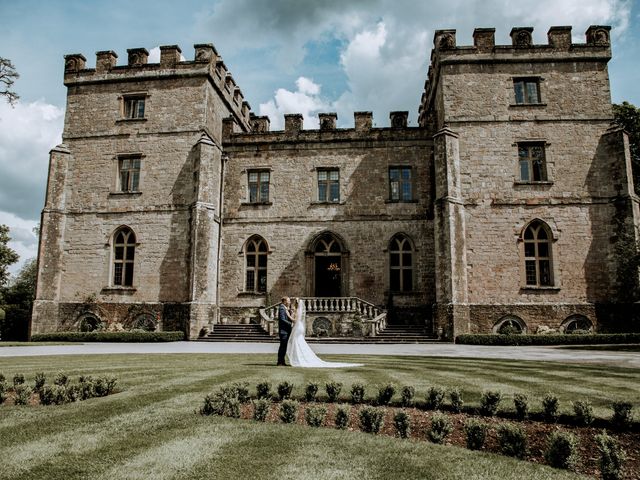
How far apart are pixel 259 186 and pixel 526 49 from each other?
15.3 meters

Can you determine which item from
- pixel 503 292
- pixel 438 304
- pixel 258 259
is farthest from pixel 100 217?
pixel 503 292

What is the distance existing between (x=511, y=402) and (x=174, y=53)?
81.9 ft

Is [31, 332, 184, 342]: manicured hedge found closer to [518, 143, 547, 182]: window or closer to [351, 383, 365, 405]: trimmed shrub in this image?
[351, 383, 365, 405]: trimmed shrub

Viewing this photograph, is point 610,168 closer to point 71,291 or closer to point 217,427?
point 217,427

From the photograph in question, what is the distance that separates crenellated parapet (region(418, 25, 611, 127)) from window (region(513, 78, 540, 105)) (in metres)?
0.88

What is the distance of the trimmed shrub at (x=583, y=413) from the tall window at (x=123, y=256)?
23.0 metres

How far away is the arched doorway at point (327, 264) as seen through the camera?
25625 millimetres

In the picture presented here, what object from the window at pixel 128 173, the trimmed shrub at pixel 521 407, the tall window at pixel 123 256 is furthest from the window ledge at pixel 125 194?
the trimmed shrub at pixel 521 407

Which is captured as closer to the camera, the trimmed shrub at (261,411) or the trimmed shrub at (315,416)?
the trimmed shrub at (315,416)

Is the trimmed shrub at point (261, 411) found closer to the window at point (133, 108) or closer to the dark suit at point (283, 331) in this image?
the dark suit at point (283, 331)

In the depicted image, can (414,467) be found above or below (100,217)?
below

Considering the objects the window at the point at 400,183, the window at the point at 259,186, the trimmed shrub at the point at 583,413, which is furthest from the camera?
the window at the point at 259,186

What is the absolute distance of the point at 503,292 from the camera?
22.7 metres

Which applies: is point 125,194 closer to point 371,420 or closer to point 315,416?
point 315,416
